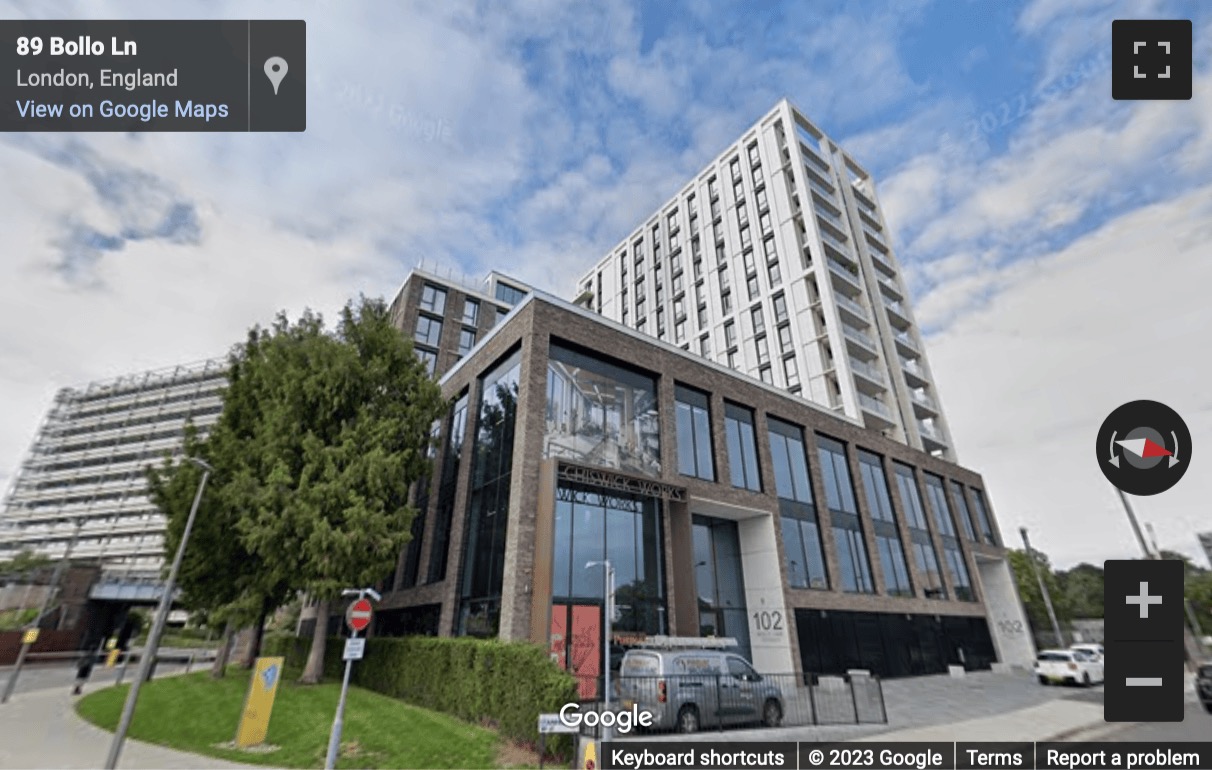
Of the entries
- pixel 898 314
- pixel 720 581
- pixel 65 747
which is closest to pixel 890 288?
pixel 898 314

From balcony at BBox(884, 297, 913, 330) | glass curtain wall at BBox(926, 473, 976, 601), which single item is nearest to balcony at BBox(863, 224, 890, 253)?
balcony at BBox(884, 297, 913, 330)

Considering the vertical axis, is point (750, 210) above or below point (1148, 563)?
above

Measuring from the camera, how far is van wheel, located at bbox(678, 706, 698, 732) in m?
11.7

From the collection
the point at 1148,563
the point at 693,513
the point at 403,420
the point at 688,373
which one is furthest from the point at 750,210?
the point at 1148,563

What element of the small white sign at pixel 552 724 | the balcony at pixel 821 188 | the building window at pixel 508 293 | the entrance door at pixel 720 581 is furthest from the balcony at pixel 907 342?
the small white sign at pixel 552 724

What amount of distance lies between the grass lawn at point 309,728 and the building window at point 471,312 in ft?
86.0

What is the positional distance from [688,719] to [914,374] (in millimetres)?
39307

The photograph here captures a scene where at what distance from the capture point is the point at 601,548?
1720cm

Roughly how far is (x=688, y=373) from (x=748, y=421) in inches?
162

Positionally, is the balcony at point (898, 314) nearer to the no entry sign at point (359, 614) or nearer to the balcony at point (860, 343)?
the balcony at point (860, 343)

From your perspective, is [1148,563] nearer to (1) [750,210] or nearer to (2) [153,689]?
(2) [153,689]

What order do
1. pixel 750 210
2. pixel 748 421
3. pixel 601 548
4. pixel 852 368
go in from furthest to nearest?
pixel 750 210 < pixel 852 368 < pixel 748 421 < pixel 601 548

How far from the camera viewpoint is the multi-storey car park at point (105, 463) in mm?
76375

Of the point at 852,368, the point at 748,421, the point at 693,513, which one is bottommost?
the point at 693,513
